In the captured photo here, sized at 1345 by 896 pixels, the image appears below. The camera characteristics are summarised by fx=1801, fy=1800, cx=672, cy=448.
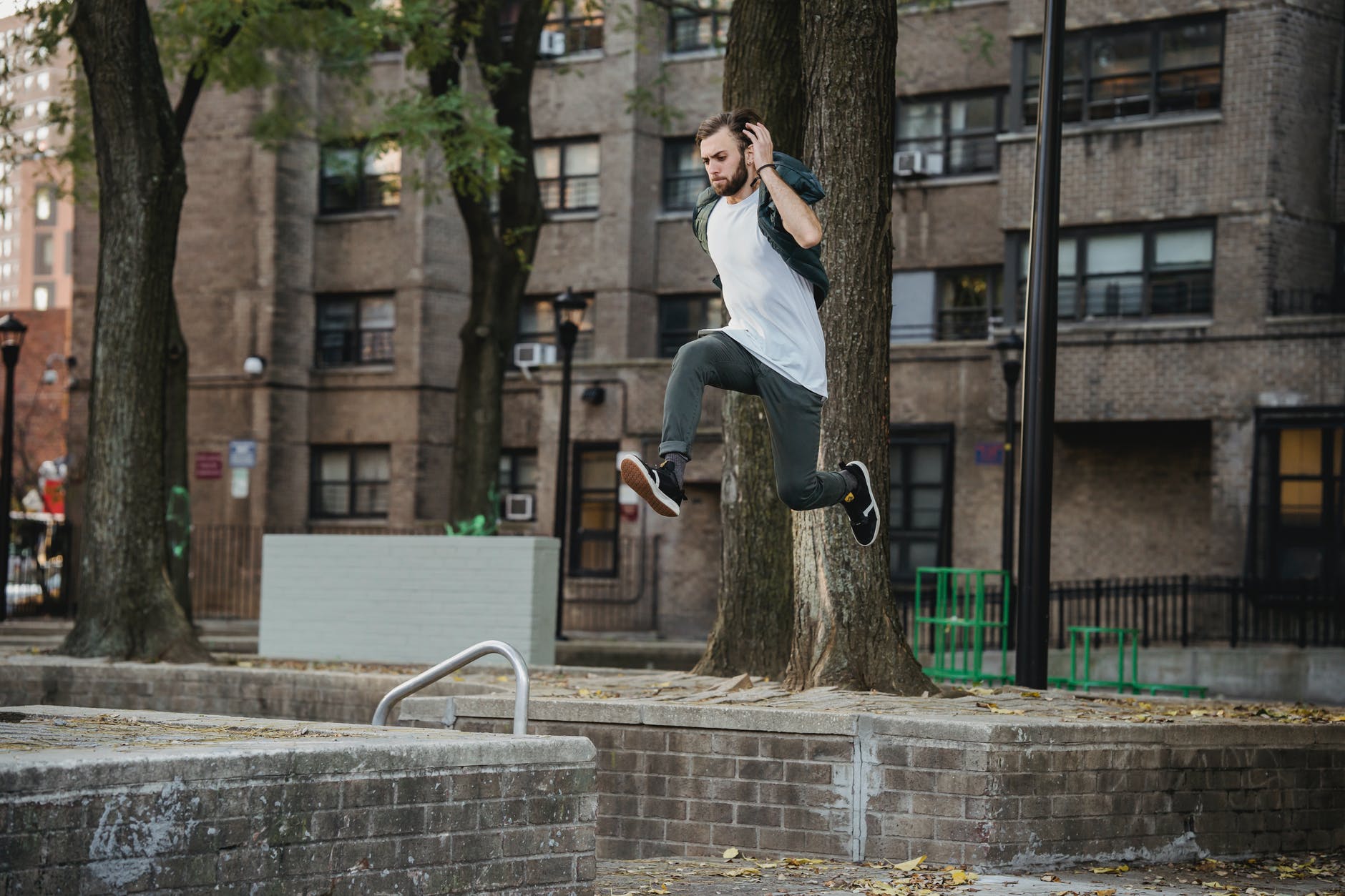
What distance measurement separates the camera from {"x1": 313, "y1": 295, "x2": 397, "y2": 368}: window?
132 ft

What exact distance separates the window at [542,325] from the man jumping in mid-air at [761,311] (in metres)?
31.2

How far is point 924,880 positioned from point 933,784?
2.22ft

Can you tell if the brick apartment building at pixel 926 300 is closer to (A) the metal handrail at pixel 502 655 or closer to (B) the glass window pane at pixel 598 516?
(B) the glass window pane at pixel 598 516

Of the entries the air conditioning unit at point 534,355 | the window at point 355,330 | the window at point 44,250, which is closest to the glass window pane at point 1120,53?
the air conditioning unit at point 534,355

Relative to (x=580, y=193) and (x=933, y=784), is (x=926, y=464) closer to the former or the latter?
(x=580, y=193)

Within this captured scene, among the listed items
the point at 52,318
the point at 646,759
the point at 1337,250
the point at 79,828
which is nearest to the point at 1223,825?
the point at 646,759

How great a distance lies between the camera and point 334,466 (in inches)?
1604

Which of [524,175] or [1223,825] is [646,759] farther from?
[524,175]

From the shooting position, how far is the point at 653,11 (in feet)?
106

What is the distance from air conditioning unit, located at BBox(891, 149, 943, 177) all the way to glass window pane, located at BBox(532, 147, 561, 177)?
28.2 ft

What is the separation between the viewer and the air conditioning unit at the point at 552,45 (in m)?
37.6

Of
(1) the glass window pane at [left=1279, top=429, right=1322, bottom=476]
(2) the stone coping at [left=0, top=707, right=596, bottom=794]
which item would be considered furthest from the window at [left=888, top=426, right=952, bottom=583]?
(2) the stone coping at [left=0, top=707, right=596, bottom=794]

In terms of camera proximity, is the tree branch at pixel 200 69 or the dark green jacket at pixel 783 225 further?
the tree branch at pixel 200 69

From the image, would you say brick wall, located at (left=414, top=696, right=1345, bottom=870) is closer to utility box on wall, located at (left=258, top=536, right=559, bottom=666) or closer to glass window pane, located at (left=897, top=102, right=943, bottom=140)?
utility box on wall, located at (left=258, top=536, right=559, bottom=666)
